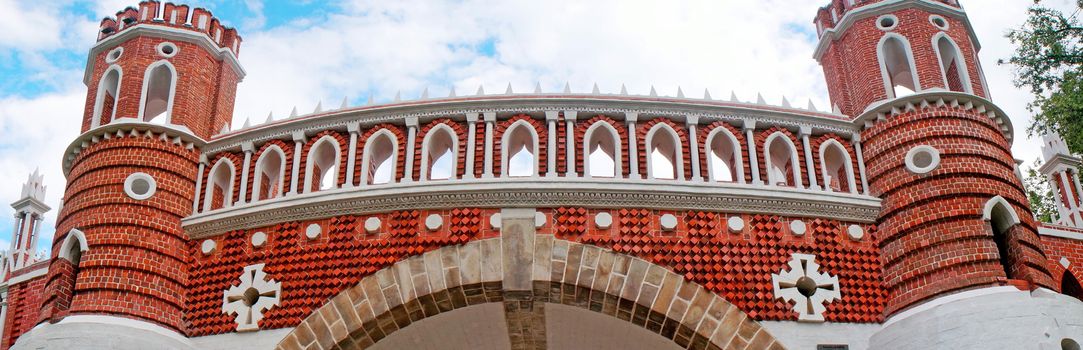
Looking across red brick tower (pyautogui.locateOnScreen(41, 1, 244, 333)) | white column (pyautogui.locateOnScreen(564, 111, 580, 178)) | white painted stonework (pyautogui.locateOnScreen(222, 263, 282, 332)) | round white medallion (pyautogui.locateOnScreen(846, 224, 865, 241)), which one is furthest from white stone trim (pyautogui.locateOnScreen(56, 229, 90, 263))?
round white medallion (pyautogui.locateOnScreen(846, 224, 865, 241))

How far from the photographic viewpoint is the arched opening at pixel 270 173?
11828 mm

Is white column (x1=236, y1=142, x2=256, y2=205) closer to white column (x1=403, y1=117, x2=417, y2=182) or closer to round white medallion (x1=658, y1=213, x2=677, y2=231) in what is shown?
white column (x1=403, y1=117, x2=417, y2=182)

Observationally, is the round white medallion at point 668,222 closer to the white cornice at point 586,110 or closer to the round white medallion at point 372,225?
the white cornice at point 586,110

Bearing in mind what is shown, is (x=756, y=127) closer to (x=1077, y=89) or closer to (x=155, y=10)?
(x=155, y=10)

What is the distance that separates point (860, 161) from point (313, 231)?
6697 mm

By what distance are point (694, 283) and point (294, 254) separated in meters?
4.66

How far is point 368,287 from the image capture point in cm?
1068

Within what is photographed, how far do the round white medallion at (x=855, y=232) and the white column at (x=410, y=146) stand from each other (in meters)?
5.20

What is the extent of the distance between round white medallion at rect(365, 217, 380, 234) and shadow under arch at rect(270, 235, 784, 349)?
0.54m

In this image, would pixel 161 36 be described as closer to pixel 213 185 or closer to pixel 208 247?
pixel 213 185

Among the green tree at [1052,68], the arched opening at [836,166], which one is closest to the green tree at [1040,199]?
the green tree at [1052,68]

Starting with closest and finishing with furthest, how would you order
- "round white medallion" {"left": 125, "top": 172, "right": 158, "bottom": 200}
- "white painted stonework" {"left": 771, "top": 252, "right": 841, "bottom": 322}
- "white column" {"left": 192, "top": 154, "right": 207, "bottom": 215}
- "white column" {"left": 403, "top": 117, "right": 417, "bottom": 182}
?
"white painted stonework" {"left": 771, "top": 252, "right": 841, "bottom": 322} < "white column" {"left": 403, "top": 117, "right": 417, "bottom": 182} < "round white medallion" {"left": 125, "top": 172, "right": 158, "bottom": 200} < "white column" {"left": 192, "top": 154, "right": 207, "bottom": 215}

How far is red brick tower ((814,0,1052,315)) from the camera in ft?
34.1

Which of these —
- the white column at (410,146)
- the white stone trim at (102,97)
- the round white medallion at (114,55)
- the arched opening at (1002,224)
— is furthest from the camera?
the round white medallion at (114,55)
